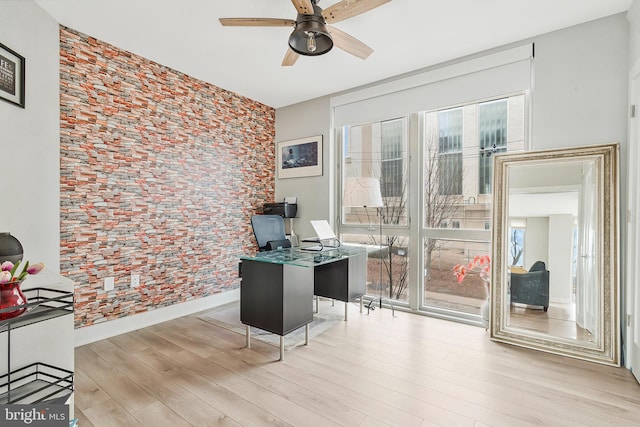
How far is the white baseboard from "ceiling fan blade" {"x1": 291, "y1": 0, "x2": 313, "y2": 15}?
2987 millimetres

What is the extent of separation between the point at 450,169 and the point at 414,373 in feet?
6.77

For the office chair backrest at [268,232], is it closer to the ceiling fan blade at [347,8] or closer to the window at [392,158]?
A: the window at [392,158]

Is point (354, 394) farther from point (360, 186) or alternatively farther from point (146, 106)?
point (146, 106)

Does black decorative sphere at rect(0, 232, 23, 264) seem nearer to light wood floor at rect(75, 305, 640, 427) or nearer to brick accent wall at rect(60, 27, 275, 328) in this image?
light wood floor at rect(75, 305, 640, 427)

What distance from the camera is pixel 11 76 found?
191 centimetres

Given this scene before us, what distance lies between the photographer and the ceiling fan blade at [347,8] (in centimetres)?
178

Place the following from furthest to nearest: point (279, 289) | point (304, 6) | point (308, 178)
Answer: point (308, 178) → point (279, 289) → point (304, 6)

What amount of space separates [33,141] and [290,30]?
6.86 ft

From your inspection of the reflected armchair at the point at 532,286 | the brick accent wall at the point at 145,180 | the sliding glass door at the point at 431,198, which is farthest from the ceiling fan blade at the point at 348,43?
the reflected armchair at the point at 532,286

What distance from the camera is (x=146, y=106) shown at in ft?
9.81

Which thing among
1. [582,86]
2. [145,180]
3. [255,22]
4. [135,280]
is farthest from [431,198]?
[135,280]

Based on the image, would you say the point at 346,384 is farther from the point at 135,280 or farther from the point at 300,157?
the point at 300,157

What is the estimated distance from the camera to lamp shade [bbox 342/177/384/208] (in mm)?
2990

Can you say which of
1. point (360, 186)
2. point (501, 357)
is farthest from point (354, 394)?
point (360, 186)
